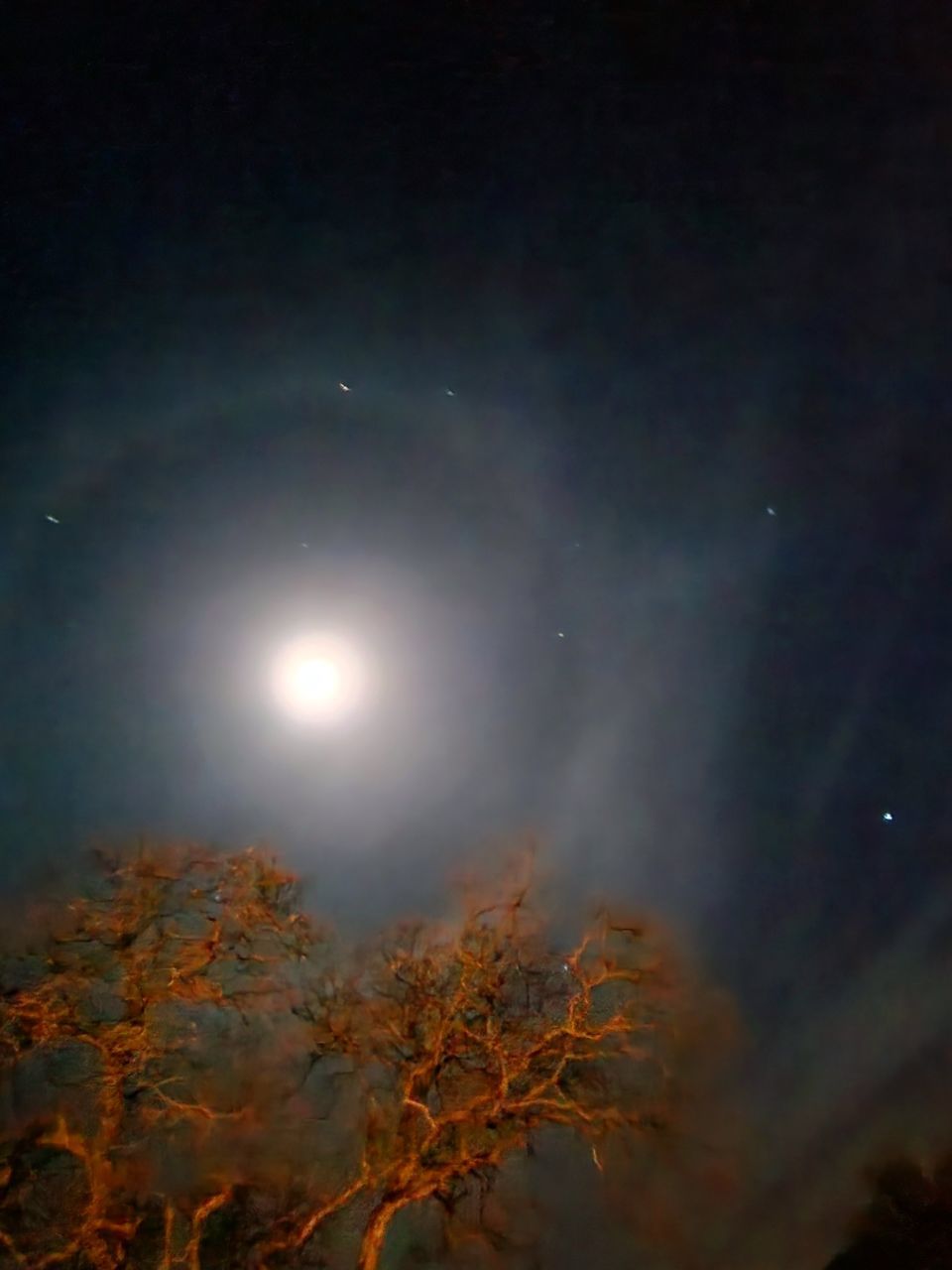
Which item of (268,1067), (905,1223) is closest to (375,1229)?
(268,1067)

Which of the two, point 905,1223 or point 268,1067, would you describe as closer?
point 268,1067

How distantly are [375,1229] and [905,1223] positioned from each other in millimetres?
8387

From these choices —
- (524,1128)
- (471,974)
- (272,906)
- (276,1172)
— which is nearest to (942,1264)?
(524,1128)

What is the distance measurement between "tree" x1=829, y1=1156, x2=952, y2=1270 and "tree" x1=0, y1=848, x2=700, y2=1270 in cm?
530

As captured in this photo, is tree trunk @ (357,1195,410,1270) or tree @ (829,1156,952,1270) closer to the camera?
tree trunk @ (357,1195,410,1270)

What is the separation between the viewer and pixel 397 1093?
9.47 meters

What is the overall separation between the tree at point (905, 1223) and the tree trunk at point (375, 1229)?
7.16 meters

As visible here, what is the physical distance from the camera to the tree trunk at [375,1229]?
916cm

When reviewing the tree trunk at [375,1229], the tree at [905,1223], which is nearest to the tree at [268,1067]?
the tree trunk at [375,1229]

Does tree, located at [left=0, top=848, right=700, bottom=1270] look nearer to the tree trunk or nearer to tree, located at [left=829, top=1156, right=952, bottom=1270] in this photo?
the tree trunk

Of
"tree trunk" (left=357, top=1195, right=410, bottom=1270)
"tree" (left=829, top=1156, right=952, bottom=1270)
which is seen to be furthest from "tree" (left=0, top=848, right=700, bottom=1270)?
"tree" (left=829, top=1156, right=952, bottom=1270)

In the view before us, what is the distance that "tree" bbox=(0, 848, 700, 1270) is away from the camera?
30.0 feet

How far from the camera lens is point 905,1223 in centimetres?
1287

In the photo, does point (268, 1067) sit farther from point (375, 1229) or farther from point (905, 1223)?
point (905, 1223)
